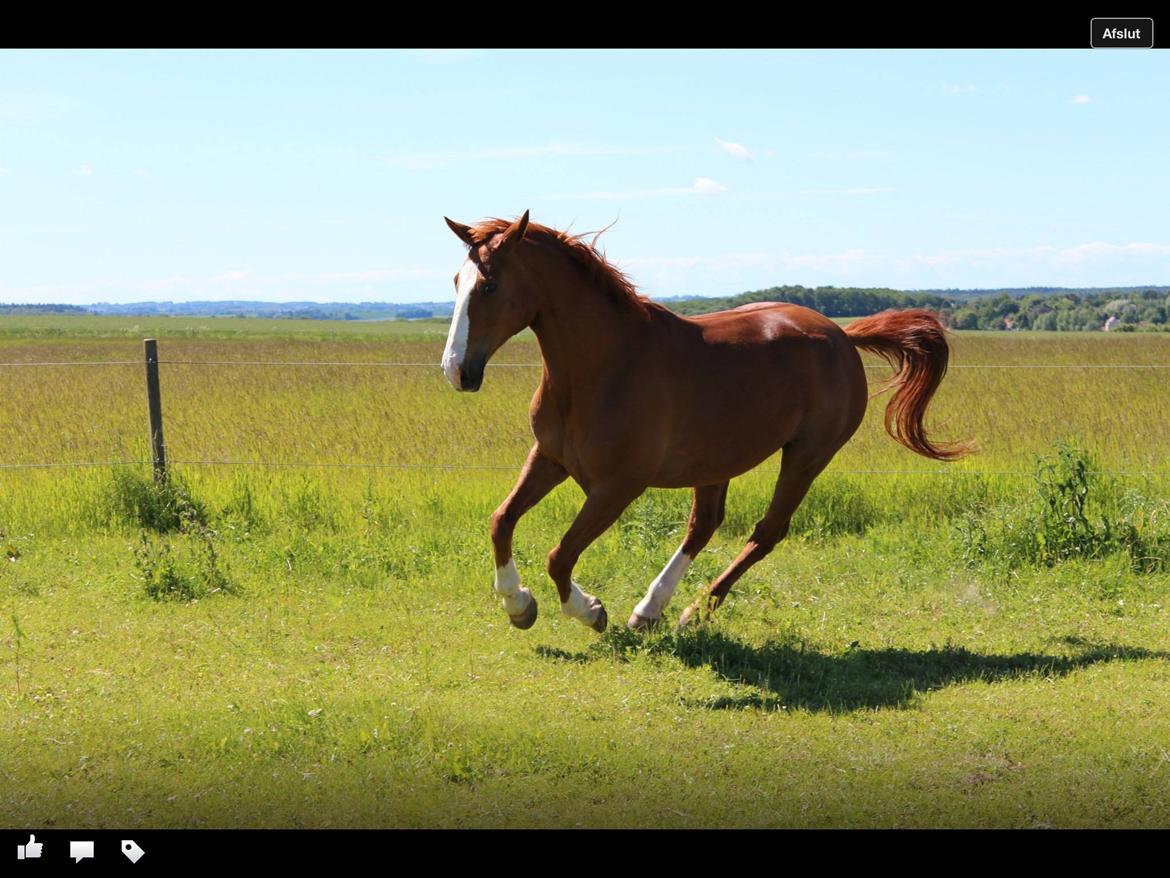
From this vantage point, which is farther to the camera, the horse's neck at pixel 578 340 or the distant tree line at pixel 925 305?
the distant tree line at pixel 925 305

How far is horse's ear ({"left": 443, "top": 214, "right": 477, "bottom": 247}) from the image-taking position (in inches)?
216

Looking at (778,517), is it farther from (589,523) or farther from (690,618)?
(589,523)

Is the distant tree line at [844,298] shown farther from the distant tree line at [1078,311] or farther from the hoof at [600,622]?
the hoof at [600,622]

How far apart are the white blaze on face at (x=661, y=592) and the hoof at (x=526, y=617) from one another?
0.65 meters

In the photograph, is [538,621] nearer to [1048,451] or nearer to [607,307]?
[607,307]

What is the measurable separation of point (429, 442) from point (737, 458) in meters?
6.17

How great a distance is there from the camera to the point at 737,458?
634cm

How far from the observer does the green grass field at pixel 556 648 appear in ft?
14.4

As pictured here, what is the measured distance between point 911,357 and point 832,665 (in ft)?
8.19

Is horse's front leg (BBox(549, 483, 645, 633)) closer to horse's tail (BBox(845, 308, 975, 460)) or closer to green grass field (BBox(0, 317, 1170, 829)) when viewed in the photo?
green grass field (BBox(0, 317, 1170, 829))

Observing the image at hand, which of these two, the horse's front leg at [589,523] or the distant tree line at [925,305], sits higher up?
the distant tree line at [925,305]

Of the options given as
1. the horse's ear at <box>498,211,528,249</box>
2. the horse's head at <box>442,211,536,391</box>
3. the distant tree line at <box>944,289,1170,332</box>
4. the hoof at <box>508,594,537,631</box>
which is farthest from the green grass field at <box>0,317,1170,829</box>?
the distant tree line at <box>944,289,1170,332</box>
